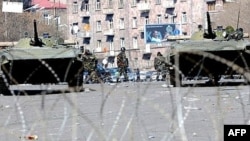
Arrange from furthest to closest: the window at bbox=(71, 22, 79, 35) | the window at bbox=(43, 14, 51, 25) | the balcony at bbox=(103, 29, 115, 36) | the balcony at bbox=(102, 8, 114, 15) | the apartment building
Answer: the window at bbox=(43, 14, 51, 25), the balcony at bbox=(103, 29, 115, 36), the balcony at bbox=(102, 8, 114, 15), the apartment building, the window at bbox=(71, 22, 79, 35)

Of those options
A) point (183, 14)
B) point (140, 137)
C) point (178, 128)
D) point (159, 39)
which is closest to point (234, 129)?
point (178, 128)

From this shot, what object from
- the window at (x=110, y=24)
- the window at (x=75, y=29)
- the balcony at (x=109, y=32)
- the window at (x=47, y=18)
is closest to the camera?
the window at (x=75, y=29)

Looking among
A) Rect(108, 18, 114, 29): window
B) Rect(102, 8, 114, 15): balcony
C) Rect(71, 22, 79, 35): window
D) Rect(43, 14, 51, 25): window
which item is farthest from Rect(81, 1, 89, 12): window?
Rect(43, 14, 51, 25): window

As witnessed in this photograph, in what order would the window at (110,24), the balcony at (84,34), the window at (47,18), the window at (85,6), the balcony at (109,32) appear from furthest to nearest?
the window at (47,18)
the window at (85,6)
the balcony at (84,34)
the window at (110,24)
the balcony at (109,32)

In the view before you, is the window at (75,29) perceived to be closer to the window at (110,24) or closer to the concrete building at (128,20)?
the concrete building at (128,20)

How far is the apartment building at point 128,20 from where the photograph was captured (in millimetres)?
69750

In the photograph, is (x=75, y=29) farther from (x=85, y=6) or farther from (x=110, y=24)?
(x=85, y=6)

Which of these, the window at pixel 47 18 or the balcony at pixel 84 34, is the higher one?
the window at pixel 47 18

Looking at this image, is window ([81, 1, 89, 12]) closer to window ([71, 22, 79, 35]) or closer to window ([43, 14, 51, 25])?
window ([71, 22, 79, 35])

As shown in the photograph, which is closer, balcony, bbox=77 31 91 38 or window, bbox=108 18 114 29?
window, bbox=108 18 114 29

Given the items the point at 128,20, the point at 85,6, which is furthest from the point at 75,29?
the point at 85,6

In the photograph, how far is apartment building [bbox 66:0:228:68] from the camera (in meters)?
69.8

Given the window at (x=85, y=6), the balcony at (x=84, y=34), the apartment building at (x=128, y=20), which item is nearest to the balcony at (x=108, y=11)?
the apartment building at (x=128, y=20)

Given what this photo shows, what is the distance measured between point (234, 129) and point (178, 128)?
1.62 ft
